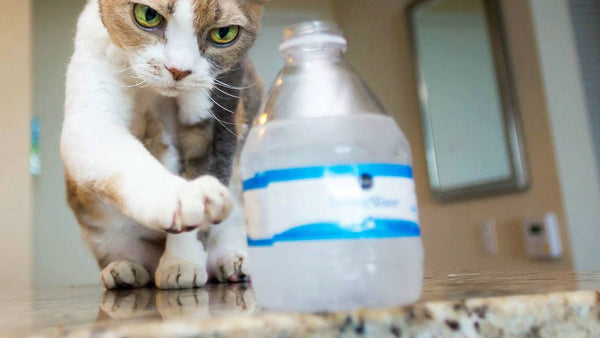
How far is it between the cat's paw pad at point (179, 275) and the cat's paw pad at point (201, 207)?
0.77 ft

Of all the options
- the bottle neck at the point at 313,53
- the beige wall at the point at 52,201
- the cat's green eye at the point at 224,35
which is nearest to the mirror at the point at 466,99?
the cat's green eye at the point at 224,35

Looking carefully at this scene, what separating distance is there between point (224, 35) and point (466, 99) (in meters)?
1.28

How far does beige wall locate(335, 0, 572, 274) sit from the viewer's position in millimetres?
1543

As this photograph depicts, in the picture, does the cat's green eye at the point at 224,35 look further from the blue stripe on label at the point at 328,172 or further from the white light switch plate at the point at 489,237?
the white light switch plate at the point at 489,237

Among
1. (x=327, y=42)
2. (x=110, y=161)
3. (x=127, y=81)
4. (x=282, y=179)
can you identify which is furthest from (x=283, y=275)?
(x=127, y=81)

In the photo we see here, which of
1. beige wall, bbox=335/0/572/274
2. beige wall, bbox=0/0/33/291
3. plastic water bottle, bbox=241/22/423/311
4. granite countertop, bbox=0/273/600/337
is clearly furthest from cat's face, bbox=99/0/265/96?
beige wall, bbox=0/0/33/291

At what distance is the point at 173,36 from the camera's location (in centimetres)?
69

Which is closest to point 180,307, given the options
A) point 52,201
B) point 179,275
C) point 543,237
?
point 179,275

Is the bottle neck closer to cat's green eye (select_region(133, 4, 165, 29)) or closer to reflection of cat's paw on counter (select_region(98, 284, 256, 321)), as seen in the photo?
reflection of cat's paw on counter (select_region(98, 284, 256, 321))

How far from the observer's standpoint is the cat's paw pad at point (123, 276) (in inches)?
29.0

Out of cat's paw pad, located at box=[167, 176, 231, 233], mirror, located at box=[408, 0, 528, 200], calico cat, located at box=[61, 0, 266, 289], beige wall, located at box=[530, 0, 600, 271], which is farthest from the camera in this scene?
mirror, located at box=[408, 0, 528, 200]

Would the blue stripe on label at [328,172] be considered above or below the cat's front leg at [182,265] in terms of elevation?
above

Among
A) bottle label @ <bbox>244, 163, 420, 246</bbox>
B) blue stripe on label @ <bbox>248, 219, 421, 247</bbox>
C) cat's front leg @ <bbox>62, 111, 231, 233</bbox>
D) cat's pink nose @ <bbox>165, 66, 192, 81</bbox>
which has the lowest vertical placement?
blue stripe on label @ <bbox>248, 219, 421, 247</bbox>

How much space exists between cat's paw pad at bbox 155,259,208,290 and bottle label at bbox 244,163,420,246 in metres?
0.41
